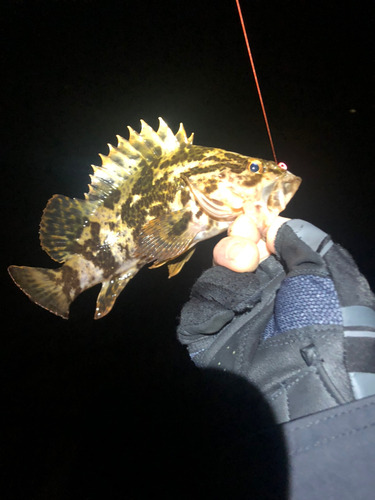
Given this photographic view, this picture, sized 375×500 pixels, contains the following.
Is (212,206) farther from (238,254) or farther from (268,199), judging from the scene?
(238,254)

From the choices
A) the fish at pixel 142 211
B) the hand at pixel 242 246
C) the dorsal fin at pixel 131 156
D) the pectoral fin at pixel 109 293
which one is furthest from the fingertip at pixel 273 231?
the pectoral fin at pixel 109 293

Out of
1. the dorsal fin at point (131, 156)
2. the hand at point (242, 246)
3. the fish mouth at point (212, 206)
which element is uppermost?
the dorsal fin at point (131, 156)

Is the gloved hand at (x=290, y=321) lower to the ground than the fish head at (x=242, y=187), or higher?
lower

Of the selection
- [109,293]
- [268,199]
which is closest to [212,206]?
[268,199]

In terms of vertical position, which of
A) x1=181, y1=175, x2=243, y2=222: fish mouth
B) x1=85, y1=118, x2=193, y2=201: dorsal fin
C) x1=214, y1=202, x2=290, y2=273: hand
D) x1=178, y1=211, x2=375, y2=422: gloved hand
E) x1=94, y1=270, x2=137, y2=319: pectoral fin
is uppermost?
x1=85, y1=118, x2=193, y2=201: dorsal fin

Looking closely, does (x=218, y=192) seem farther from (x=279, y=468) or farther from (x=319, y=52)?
(x=319, y=52)

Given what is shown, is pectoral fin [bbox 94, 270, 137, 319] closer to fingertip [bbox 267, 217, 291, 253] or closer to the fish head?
the fish head

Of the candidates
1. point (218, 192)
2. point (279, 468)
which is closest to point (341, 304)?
point (279, 468)

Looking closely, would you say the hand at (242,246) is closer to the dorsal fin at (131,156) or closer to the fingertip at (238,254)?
the fingertip at (238,254)

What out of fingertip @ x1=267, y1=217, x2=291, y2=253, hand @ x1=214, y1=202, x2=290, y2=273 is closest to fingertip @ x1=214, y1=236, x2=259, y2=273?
hand @ x1=214, y1=202, x2=290, y2=273
